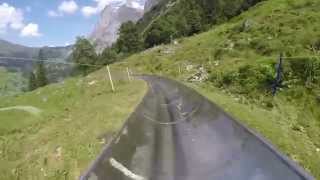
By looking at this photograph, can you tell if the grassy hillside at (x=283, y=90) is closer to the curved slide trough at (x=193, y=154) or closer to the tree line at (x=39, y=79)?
the curved slide trough at (x=193, y=154)

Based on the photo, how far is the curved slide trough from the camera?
11.2 m

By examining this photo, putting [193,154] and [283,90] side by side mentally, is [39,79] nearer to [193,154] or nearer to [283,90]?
[283,90]

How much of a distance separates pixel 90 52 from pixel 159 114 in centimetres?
11124

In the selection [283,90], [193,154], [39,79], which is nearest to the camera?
[193,154]

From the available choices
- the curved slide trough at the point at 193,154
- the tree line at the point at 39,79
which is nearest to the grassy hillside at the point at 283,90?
the curved slide trough at the point at 193,154

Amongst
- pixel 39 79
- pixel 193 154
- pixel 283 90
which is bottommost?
pixel 39 79

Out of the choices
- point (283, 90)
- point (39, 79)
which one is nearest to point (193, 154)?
point (283, 90)

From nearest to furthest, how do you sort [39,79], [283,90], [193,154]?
[193,154]
[283,90]
[39,79]

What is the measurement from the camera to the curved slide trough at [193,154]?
11.2 m

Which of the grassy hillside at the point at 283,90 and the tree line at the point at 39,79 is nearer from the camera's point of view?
the grassy hillside at the point at 283,90

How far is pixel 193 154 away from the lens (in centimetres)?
1433

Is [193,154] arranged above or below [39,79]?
above

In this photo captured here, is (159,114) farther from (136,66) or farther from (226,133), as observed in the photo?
(136,66)

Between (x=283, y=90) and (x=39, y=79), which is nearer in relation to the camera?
(x=283, y=90)
